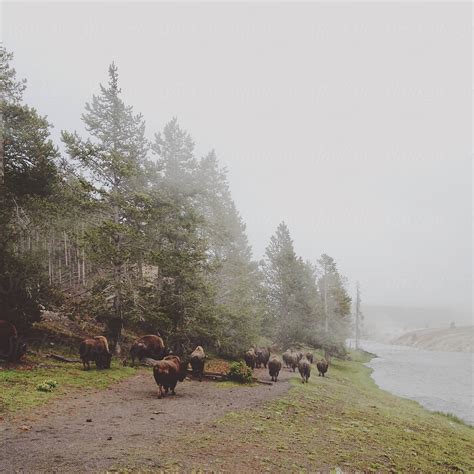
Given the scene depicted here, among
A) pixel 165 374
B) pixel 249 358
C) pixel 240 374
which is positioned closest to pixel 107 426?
pixel 165 374

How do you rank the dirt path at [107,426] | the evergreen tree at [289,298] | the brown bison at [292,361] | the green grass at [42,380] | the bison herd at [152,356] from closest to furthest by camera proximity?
the dirt path at [107,426] → the green grass at [42,380] → the bison herd at [152,356] → the brown bison at [292,361] → the evergreen tree at [289,298]

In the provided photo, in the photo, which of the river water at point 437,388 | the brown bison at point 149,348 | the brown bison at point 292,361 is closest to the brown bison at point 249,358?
the brown bison at point 292,361

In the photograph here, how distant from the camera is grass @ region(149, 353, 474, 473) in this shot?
8844mm

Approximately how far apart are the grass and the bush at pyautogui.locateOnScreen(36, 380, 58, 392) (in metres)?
6.86

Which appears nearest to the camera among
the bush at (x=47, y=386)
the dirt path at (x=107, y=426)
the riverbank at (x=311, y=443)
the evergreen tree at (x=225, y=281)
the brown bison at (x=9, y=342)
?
the dirt path at (x=107, y=426)

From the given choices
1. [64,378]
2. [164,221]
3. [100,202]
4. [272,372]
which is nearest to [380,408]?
[272,372]

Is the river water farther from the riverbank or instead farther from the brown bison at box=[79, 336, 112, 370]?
the brown bison at box=[79, 336, 112, 370]

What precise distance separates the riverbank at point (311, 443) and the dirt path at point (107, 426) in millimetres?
468

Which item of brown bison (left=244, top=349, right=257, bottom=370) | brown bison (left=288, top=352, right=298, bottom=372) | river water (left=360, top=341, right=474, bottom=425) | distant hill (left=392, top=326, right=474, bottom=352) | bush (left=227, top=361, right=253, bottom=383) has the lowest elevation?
distant hill (left=392, top=326, right=474, bottom=352)

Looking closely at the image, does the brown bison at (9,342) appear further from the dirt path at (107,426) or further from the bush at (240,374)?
the bush at (240,374)

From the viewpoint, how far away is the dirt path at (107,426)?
7.74 metres

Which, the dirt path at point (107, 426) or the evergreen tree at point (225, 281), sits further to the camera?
the evergreen tree at point (225, 281)

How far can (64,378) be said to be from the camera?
53.0 ft

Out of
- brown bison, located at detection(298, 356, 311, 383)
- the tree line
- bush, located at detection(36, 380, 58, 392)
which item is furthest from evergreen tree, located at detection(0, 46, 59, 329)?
brown bison, located at detection(298, 356, 311, 383)
